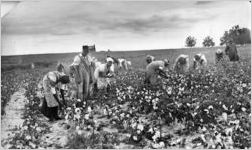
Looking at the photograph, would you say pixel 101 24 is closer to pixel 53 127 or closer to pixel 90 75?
pixel 90 75

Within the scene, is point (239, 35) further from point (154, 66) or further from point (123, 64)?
point (123, 64)

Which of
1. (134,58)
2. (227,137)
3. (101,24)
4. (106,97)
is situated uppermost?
(101,24)

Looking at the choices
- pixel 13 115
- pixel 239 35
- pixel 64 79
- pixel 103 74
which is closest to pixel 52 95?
pixel 64 79

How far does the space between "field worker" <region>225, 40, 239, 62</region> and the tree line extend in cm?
6

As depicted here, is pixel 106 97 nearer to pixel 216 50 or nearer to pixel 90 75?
pixel 90 75

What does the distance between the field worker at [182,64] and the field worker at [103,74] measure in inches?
35.8

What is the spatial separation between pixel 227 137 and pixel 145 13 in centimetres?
199

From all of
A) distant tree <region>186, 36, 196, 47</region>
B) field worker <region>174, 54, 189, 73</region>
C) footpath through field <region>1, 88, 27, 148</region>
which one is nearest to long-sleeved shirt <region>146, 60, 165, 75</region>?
field worker <region>174, 54, 189, 73</region>

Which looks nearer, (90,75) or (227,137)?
(227,137)

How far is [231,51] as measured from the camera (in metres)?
7.15

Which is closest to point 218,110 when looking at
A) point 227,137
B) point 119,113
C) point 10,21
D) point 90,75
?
point 227,137

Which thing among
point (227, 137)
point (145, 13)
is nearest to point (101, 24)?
point (145, 13)

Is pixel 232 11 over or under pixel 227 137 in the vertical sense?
over

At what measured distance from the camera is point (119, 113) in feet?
23.1
